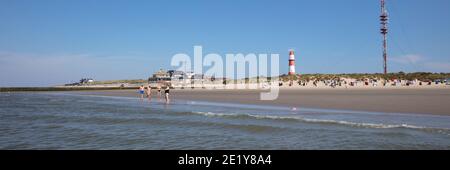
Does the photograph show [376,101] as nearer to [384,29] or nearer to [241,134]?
[241,134]

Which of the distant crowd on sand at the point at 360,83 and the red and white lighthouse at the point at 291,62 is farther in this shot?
the red and white lighthouse at the point at 291,62

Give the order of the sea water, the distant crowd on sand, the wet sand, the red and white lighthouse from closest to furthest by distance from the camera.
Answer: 1. the sea water
2. the wet sand
3. the distant crowd on sand
4. the red and white lighthouse

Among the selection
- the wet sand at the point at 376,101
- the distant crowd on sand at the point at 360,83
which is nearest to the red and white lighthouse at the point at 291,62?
the distant crowd on sand at the point at 360,83

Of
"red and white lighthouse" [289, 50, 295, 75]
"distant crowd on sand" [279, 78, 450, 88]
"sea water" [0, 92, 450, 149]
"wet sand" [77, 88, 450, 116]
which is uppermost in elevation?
"red and white lighthouse" [289, 50, 295, 75]

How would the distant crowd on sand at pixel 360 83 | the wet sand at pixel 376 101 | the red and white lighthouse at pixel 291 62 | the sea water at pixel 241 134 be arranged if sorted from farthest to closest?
the red and white lighthouse at pixel 291 62
the distant crowd on sand at pixel 360 83
the wet sand at pixel 376 101
the sea water at pixel 241 134

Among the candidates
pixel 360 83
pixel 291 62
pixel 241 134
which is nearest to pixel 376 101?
pixel 241 134

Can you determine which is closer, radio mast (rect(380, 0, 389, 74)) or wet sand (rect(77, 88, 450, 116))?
wet sand (rect(77, 88, 450, 116))

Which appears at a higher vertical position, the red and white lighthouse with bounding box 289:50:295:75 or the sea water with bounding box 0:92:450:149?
the red and white lighthouse with bounding box 289:50:295:75

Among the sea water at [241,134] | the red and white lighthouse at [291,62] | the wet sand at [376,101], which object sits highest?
the red and white lighthouse at [291,62]

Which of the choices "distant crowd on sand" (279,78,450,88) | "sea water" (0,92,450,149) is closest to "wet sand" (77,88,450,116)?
"sea water" (0,92,450,149)

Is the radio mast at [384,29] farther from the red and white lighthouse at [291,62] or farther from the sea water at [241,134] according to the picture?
the sea water at [241,134]

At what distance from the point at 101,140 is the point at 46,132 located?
2.75m

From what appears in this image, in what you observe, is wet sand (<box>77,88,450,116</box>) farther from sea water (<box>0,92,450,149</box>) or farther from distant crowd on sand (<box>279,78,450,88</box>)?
distant crowd on sand (<box>279,78,450,88</box>)
